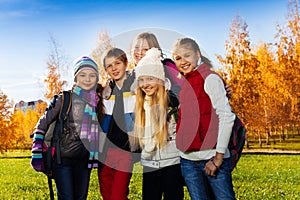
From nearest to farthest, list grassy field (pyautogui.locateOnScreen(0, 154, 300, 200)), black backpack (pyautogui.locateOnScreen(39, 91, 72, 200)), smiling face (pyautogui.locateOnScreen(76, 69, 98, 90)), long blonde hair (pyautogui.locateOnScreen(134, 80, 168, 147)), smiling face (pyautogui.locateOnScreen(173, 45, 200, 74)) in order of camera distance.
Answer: smiling face (pyautogui.locateOnScreen(173, 45, 200, 74)) < long blonde hair (pyautogui.locateOnScreen(134, 80, 168, 147)) < black backpack (pyautogui.locateOnScreen(39, 91, 72, 200)) < smiling face (pyautogui.locateOnScreen(76, 69, 98, 90)) < grassy field (pyautogui.locateOnScreen(0, 154, 300, 200))

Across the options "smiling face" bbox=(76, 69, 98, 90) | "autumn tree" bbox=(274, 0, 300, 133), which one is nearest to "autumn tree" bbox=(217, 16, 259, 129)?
"autumn tree" bbox=(274, 0, 300, 133)

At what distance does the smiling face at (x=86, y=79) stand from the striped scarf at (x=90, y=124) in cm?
5

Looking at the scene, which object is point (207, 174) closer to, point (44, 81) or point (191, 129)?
point (191, 129)

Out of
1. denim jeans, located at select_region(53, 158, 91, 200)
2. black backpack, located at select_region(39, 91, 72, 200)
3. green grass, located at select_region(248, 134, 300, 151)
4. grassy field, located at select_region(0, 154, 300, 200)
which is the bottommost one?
green grass, located at select_region(248, 134, 300, 151)

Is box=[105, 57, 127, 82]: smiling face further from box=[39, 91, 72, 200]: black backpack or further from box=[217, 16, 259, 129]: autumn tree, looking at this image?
box=[217, 16, 259, 129]: autumn tree

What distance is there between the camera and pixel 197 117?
3.50 m

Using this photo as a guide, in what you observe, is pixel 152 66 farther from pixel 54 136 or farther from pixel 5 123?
pixel 5 123

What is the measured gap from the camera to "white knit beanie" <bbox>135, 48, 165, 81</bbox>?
3838 mm

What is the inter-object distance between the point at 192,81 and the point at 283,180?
7.12 meters

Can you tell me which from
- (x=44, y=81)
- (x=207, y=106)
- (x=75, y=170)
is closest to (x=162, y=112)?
(x=207, y=106)

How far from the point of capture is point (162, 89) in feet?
12.6

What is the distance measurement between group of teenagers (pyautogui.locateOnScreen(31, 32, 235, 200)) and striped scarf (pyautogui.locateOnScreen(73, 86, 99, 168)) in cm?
1

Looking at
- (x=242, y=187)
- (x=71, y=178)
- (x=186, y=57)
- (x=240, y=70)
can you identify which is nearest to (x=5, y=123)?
(x=240, y=70)

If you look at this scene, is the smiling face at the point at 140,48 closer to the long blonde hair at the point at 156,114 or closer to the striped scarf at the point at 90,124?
the long blonde hair at the point at 156,114
